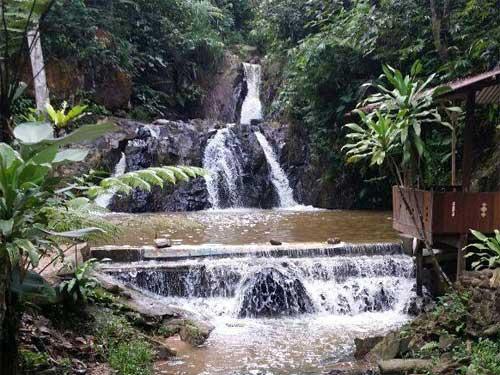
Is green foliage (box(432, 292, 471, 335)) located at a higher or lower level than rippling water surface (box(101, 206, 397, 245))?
lower

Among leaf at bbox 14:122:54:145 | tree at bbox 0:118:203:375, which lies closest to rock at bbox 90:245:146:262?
tree at bbox 0:118:203:375

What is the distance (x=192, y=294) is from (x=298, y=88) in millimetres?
10018

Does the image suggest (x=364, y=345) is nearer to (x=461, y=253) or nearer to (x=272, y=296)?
(x=272, y=296)

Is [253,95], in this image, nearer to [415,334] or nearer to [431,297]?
[431,297]

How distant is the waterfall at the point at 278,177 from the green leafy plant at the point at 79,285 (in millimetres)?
11117

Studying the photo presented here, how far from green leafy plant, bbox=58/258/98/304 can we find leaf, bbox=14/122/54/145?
222 cm

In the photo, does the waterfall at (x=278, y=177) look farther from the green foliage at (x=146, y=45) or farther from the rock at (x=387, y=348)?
the rock at (x=387, y=348)

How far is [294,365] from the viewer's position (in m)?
6.01

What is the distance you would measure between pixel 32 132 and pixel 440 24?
11662 millimetres

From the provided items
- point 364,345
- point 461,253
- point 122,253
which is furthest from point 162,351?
point 461,253

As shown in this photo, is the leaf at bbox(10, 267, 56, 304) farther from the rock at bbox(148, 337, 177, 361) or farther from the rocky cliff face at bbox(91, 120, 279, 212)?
the rocky cliff face at bbox(91, 120, 279, 212)

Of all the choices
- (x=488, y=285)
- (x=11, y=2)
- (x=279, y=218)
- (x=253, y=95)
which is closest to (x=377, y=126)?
(x=488, y=285)

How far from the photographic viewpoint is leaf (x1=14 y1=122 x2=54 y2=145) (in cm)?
398

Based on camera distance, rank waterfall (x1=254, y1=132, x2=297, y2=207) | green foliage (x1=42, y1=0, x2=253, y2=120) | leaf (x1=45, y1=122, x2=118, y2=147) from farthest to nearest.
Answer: green foliage (x1=42, y1=0, x2=253, y2=120) → waterfall (x1=254, y1=132, x2=297, y2=207) → leaf (x1=45, y1=122, x2=118, y2=147)
